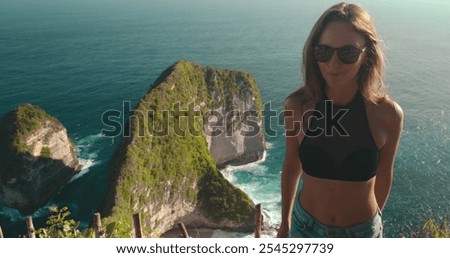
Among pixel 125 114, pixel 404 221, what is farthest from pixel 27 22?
pixel 404 221

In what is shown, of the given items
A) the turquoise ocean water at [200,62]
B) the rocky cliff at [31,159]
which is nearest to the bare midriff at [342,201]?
the turquoise ocean water at [200,62]

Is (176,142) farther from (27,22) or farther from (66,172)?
(27,22)

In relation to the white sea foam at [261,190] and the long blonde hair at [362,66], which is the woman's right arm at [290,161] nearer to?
the long blonde hair at [362,66]

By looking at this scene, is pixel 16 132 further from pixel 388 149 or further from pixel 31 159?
pixel 388 149

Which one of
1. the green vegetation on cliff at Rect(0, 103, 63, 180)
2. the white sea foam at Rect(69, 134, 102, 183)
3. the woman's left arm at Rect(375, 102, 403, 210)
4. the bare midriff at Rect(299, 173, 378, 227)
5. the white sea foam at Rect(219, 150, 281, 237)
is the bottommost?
the white sea foam at Rect(219, 150, 281, 237)

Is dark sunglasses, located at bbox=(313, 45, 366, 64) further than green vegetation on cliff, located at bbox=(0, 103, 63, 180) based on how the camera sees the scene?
No

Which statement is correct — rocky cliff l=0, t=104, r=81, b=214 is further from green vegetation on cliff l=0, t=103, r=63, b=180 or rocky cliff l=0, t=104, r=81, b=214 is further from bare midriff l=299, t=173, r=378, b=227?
bare midriff l=299, t=173, r=378, b=227

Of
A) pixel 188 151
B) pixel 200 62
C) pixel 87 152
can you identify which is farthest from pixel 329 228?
pixel 200 62

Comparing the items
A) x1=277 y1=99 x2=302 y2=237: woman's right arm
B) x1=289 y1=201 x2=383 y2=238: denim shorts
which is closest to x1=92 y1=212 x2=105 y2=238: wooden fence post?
x1=277 y1=99 x2=302 y2=237: woman's right arm
